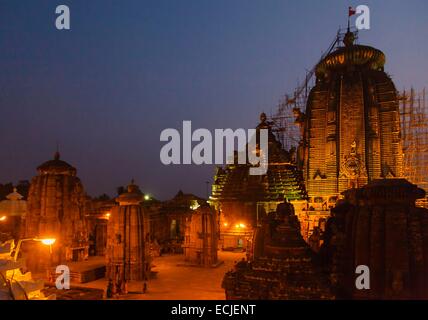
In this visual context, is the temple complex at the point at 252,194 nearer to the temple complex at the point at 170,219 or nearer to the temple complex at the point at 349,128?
the temple complex at the point at 349,128

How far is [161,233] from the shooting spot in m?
40.9

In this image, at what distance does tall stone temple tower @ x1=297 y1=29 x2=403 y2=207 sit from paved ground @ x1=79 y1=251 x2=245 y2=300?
14.1 meters

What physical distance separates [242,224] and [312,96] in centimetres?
1593

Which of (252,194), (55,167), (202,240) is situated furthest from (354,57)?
(55,167)

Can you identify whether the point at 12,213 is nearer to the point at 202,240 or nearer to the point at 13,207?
the point at 13,207

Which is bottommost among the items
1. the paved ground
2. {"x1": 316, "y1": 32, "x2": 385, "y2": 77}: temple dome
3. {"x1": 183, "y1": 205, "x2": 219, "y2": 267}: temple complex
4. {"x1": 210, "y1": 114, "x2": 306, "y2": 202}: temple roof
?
the paved ground

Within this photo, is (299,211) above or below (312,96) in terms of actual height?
below

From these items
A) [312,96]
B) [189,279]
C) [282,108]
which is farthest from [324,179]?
[189,279]

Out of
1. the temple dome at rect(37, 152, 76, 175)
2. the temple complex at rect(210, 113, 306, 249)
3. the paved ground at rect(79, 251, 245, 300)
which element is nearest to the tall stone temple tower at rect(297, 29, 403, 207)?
the temple complex at rect(210, 113, 306, 249)

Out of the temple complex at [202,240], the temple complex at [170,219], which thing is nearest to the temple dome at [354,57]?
the temple complex at [170,219]

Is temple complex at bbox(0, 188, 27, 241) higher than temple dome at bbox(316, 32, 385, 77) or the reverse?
the reverse

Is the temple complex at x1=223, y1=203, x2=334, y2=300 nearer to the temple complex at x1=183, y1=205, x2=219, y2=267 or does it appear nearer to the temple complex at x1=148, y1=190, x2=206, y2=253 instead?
the temple complex at x1=183, y1=205, x2=219, y2=267

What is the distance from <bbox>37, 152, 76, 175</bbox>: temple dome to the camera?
26859 millimetres
